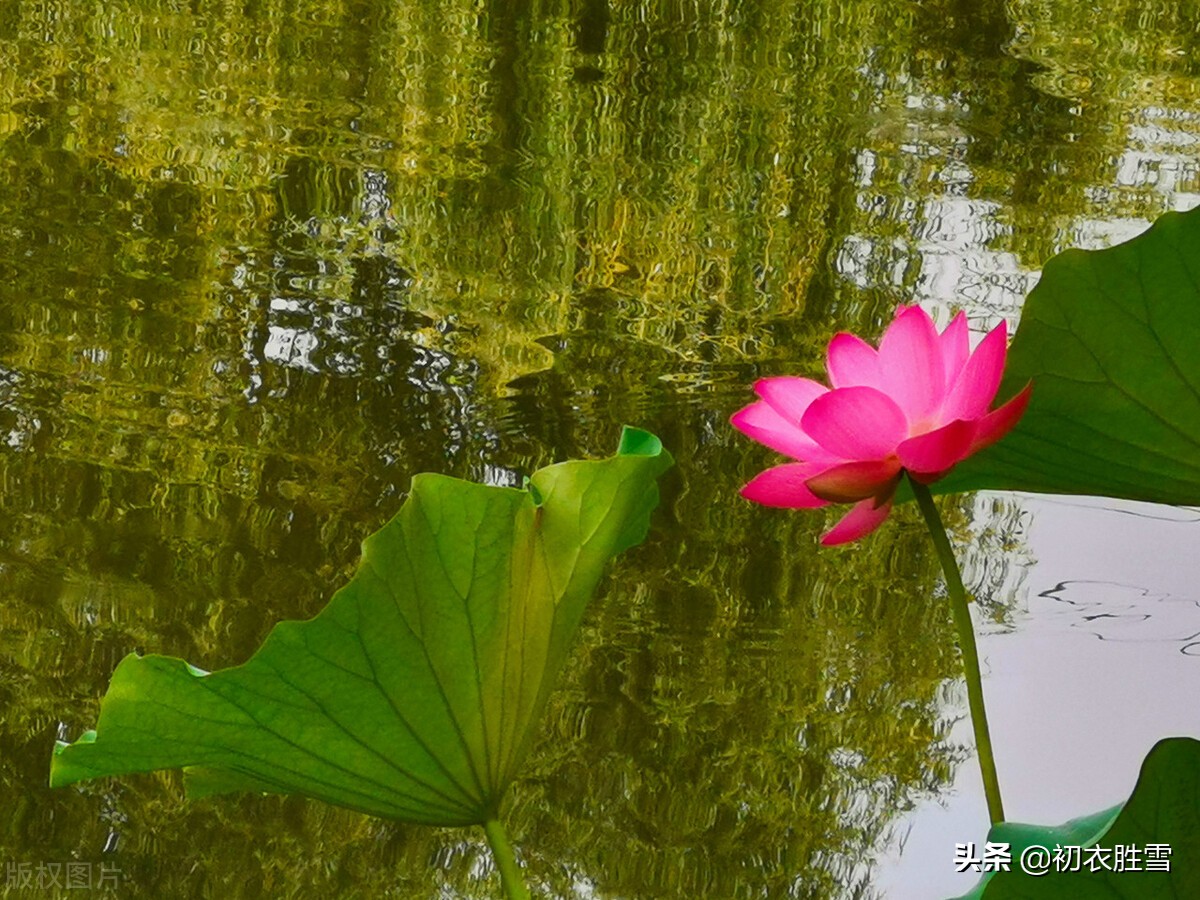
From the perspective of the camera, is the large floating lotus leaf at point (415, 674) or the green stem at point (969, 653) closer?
the green stem at point (969, 653)

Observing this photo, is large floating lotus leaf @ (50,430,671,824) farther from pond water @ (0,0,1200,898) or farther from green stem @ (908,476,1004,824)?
pond water @ (0,0,1200,898)

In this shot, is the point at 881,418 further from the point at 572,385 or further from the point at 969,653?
the point at 572,385

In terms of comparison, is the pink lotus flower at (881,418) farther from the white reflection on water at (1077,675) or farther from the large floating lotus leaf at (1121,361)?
the white reflection on water at (1077,675)

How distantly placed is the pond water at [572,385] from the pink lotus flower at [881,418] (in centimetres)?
60

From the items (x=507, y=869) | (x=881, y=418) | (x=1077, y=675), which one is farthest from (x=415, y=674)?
(x=1077, y=675)

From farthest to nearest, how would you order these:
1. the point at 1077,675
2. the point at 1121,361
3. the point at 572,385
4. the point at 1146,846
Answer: the point at 572,385
the point at 1077,675
the point at 1121,361
the point at 1146,846

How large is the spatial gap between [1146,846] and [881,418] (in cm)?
13

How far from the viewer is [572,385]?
1653mm

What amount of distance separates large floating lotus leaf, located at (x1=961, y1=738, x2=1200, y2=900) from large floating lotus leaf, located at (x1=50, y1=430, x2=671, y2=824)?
0.20m

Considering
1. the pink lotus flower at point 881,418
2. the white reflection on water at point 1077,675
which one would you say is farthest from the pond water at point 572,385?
the pink lotus flower at point 881,418

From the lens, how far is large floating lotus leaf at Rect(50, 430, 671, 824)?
0.51 metres

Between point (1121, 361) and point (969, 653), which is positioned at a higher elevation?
point (1121, 361)

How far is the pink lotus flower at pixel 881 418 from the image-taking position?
1.41ft

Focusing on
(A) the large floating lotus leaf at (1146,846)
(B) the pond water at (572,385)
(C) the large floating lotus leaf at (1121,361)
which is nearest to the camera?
(A) the large floating lotus leaf at (1146,846)
